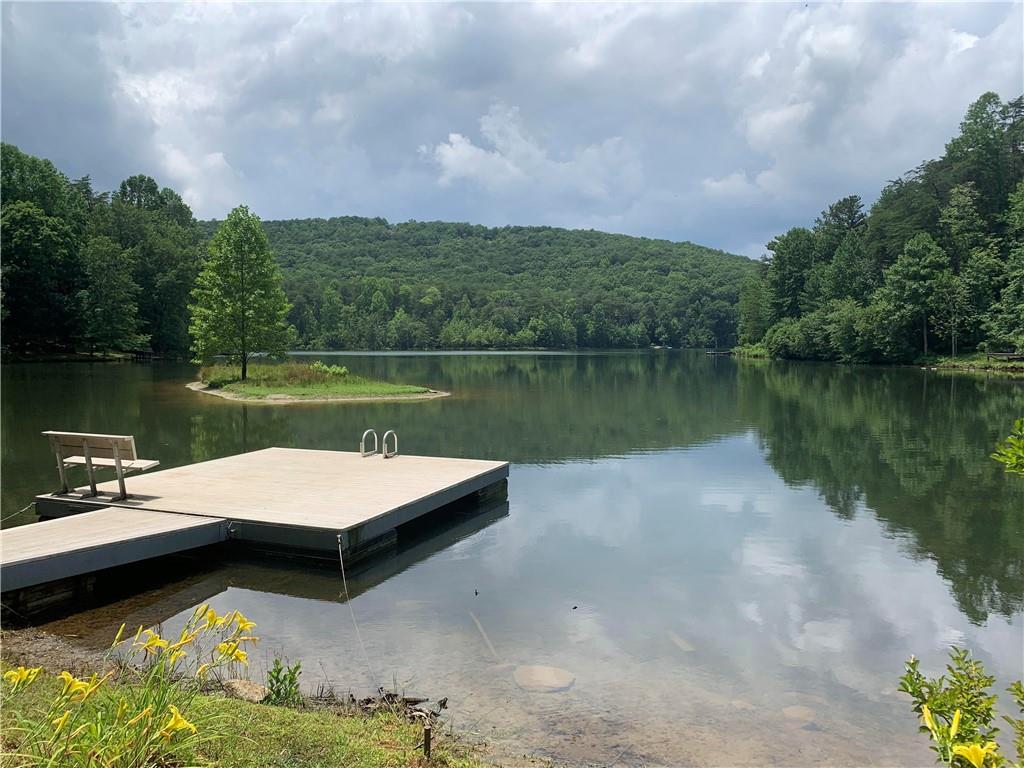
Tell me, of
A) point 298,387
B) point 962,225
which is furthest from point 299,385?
point 962,225

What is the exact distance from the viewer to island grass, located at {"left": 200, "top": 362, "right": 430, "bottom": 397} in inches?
1300

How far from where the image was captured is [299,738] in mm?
4352

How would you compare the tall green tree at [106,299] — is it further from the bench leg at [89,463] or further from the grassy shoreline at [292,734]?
the grassy shoreline at [292,734]

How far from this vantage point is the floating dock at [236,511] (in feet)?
26.1

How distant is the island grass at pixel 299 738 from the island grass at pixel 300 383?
92.9ft

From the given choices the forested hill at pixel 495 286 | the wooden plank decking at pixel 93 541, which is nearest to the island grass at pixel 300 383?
the wooden plank decking at pixel 93 541

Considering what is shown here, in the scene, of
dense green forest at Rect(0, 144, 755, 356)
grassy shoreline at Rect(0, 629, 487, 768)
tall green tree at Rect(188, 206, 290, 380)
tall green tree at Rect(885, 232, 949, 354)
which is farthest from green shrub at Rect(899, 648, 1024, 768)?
tall green tree at Rect(885, 232, 949, 354)

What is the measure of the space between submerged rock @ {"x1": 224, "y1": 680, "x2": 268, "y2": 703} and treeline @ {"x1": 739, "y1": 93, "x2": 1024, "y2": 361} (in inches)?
2235

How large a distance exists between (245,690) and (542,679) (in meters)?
2.38

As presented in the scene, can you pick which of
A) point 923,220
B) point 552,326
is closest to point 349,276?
point 552,326

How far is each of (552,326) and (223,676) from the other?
122974mm

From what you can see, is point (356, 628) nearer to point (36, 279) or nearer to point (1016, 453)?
point (1016, 453)

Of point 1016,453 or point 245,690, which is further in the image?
point 245,690

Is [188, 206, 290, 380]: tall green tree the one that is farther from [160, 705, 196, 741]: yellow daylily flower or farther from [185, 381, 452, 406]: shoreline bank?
[160, 705, 196, 741]: yellow daylily flower
